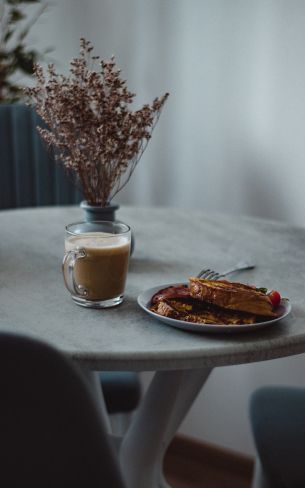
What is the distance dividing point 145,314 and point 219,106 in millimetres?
1225

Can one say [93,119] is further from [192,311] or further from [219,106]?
[219,106]

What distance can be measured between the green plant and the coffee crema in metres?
1.49

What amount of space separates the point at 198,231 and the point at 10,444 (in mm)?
1049

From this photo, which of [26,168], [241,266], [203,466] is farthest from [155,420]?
[26,168]

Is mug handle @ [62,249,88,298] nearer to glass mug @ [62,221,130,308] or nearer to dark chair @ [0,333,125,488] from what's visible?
glass mug @ [62,221,130,308]

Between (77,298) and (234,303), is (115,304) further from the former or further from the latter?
(234,303)

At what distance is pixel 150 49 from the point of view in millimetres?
2377

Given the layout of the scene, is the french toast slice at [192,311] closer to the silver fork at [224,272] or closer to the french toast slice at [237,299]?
the french toast slice at [237,299]

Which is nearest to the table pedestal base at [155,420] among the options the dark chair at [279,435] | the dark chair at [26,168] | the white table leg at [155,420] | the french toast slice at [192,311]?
the white table leg at [155,420]

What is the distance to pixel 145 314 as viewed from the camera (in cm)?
117

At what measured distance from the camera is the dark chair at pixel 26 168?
7.72 feet

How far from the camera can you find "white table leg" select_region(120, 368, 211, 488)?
1.44 meters

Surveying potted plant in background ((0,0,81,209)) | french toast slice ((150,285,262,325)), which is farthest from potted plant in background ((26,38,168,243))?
potted plant in background ((0,0,81,209))

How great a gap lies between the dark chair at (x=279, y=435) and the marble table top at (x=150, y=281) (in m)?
0.30
